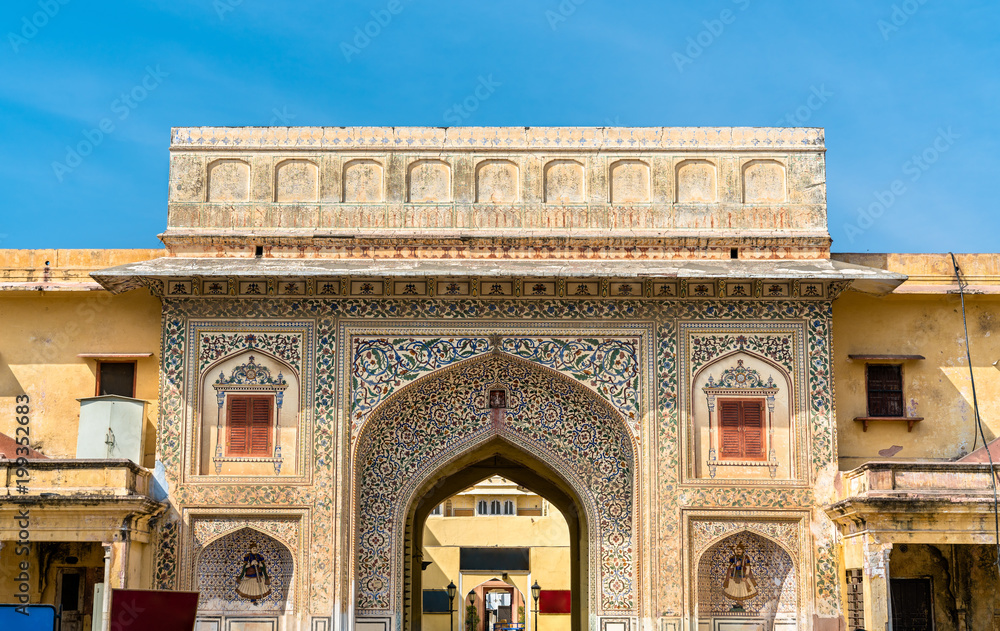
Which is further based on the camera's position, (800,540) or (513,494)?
(513,494)

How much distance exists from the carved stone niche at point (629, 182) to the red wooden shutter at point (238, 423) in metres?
5.33

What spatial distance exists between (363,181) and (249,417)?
3.33m

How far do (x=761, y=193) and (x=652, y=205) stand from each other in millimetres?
Result: 1423

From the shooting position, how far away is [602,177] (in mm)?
16422

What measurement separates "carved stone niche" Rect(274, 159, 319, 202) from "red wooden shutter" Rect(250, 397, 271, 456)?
262 centimetres

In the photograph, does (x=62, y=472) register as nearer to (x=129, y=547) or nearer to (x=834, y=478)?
(x=129, y=547)

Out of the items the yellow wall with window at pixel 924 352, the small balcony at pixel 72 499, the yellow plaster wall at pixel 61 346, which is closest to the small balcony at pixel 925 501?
the yellow wall with window at pixel 924 352

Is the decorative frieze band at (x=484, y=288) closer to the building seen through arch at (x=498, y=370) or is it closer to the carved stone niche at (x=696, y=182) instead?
the building seen through arch at (x=498, y=370)

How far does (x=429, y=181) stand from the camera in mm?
16469

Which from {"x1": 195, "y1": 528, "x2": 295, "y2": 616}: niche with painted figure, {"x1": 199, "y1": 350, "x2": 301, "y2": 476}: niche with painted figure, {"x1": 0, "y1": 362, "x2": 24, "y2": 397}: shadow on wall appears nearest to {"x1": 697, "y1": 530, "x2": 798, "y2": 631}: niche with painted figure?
{"x1": 195, "y1": 528, "x2": 295, "y2": 616}: niche with painted figure

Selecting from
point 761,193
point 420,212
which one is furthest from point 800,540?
point 420,212

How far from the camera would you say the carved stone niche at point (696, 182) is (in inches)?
648

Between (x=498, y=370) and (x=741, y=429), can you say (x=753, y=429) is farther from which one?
(x=498, y=370)

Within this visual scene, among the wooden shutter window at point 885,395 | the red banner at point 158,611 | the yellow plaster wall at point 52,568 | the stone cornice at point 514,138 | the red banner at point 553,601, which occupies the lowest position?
the red banner at point 553,601
